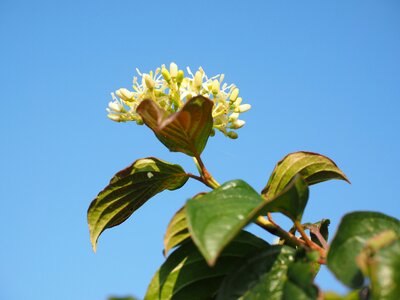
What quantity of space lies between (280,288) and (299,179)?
245 millimetres

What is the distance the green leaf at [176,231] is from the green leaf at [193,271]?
0.14 feet

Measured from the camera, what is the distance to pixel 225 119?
2100 mm

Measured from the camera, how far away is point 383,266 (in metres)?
0.87

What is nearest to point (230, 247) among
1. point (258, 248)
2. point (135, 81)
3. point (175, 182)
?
point (258, 248)

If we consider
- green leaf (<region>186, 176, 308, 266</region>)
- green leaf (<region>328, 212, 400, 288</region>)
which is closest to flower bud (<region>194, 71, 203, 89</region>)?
green leaf (<region>186, 176, 308, 266</region>)

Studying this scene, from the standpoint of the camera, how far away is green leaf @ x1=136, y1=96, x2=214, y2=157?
4.86 ft

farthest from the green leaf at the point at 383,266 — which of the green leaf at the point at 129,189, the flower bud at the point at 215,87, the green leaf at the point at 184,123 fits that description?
the flower bud at the point at 215,87

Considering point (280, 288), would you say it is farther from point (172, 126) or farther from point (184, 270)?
point (172, 126)

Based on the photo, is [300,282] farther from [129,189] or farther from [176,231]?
[129,189]

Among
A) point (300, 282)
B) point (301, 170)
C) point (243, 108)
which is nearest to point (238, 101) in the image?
point (243, 108)

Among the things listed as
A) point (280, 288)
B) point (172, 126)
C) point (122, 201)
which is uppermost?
point (172, 126)

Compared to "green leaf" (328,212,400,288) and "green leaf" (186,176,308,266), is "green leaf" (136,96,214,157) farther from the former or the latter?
"green leaf" (328,212,400,288)

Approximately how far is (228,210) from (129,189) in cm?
76

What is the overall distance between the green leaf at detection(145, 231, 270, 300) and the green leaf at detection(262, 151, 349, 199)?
386 millimetres
